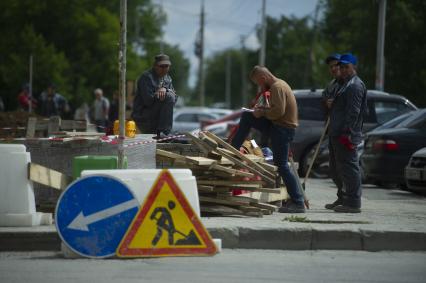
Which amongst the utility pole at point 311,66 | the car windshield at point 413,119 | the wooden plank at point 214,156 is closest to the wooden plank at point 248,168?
the wooden plank at point 214,156

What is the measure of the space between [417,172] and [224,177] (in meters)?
5.08

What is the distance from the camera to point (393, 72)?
114ft

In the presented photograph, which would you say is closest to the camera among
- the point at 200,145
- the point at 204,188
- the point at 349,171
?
the point at 204,188

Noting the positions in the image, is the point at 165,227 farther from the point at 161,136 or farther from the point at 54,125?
the point at 54,125

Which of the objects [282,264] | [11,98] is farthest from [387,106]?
[11,98]

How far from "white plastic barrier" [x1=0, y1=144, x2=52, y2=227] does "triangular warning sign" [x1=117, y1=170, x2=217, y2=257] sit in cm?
162

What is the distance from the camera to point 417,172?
1515 centimetres

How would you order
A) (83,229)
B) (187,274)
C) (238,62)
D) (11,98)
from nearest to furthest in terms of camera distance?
(187,274), (83,229), (11,98), (238,62)

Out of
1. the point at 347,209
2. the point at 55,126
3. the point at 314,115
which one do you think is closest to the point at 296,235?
the point at 347,209

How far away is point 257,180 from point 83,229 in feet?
10.9

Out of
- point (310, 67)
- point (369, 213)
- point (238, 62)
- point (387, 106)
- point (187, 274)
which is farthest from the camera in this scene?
point (238, 62)

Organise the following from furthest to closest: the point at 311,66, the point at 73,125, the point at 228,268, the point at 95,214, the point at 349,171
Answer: the point at 311,66
the point at 73,125
the point at 349,171
the point at 95,214
the point at 228,268

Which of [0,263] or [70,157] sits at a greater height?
[70,157]

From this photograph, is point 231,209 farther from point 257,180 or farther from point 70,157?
point 70,157
